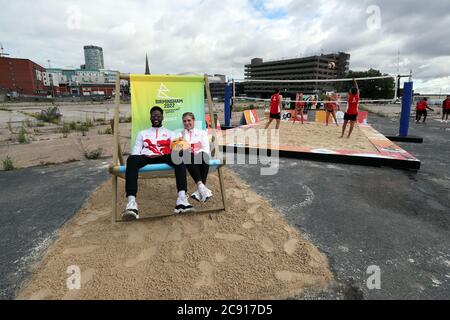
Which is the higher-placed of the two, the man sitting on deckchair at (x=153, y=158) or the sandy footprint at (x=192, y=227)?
the man sitting on deckchair at (x=153, y=158)

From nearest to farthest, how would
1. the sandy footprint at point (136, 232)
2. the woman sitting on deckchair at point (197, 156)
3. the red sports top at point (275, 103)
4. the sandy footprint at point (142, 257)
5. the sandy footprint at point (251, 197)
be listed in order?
the sandy footprint at point (142, 257)
the sandy footprint at point (136, 232)
the woman sitting on deckchair at point (197, 156)
the sandy footprint at point (251, 197)
the red sports top at point (275, 103)

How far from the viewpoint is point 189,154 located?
9.53ft

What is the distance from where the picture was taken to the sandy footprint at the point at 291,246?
2219 mm

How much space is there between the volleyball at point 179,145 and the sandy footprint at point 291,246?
1478mm

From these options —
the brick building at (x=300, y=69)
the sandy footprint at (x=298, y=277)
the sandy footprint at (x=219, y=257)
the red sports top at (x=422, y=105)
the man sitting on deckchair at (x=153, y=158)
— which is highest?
the brick building at (x=300, y=69)

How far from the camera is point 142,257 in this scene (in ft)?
7.04

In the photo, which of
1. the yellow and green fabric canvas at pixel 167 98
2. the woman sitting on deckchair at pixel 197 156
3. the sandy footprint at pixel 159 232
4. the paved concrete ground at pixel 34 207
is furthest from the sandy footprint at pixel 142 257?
the yellow and green fabric canvas at pixel 167 98

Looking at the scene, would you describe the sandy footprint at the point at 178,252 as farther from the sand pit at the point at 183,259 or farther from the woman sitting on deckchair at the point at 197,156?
the woman sitting on deckchair at the point at 197,156

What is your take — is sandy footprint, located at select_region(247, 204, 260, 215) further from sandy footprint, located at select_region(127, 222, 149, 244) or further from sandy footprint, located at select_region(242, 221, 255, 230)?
sandy footprint, located at select_region(127, 222, 149, 244)

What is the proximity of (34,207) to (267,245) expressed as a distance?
9.10ft

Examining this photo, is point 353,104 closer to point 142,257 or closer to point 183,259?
point 183,259

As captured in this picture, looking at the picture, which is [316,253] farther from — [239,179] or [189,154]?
[239,179]

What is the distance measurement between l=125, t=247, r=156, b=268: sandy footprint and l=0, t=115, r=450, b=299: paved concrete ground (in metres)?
0.74

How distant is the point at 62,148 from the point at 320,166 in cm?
610
